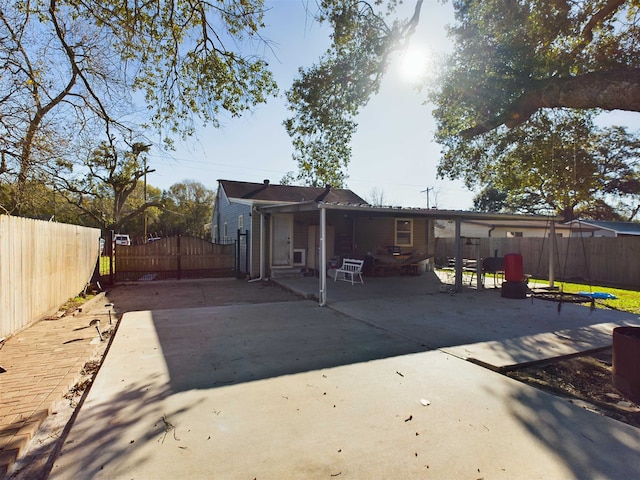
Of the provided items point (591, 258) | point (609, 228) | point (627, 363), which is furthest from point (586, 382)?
point (609, 228)

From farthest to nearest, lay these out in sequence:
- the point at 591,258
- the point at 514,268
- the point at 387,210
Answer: the point at 591,258
the point at 514,268
the point at 387,210

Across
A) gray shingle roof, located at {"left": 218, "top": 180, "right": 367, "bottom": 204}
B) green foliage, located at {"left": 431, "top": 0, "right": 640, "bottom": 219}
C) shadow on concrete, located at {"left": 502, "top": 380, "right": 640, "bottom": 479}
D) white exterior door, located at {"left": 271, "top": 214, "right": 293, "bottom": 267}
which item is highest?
green foliage, located at {"left": 431, "top": 0, "right": 640, "bottom": 219}

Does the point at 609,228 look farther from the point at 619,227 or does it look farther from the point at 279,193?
the point at 279,193

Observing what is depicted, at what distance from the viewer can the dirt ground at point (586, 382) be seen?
10.5 ft

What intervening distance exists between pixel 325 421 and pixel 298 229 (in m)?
10.3

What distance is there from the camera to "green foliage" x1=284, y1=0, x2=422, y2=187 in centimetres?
752

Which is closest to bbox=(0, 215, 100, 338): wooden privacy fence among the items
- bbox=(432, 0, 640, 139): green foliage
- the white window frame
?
bbox=(432, 0, 640, 139): green foliage

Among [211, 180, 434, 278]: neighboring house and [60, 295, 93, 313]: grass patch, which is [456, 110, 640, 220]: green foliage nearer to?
[211, 180, 434, 278]: neighboring house

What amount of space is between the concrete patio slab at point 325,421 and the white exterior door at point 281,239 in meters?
7.65

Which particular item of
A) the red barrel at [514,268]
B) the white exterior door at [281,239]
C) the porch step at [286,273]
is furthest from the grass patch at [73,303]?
the red barrel at [514,268]

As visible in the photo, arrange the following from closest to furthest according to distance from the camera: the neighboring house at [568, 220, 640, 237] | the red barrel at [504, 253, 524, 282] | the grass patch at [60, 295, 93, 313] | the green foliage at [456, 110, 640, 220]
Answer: the grass patch at [60, 295, 93, 313]
the red barrel at [504, 253, 524, 282]
the green foliage at [456, 110, 640, 220]
the neighboring house at [568, 220, 640, 237]

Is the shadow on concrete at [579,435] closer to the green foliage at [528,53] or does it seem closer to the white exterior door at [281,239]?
the green foliage at [528,53]

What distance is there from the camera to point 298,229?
1295 centimetres

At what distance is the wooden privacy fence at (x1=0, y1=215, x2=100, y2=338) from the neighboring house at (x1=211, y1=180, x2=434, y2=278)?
5134 millimetres
